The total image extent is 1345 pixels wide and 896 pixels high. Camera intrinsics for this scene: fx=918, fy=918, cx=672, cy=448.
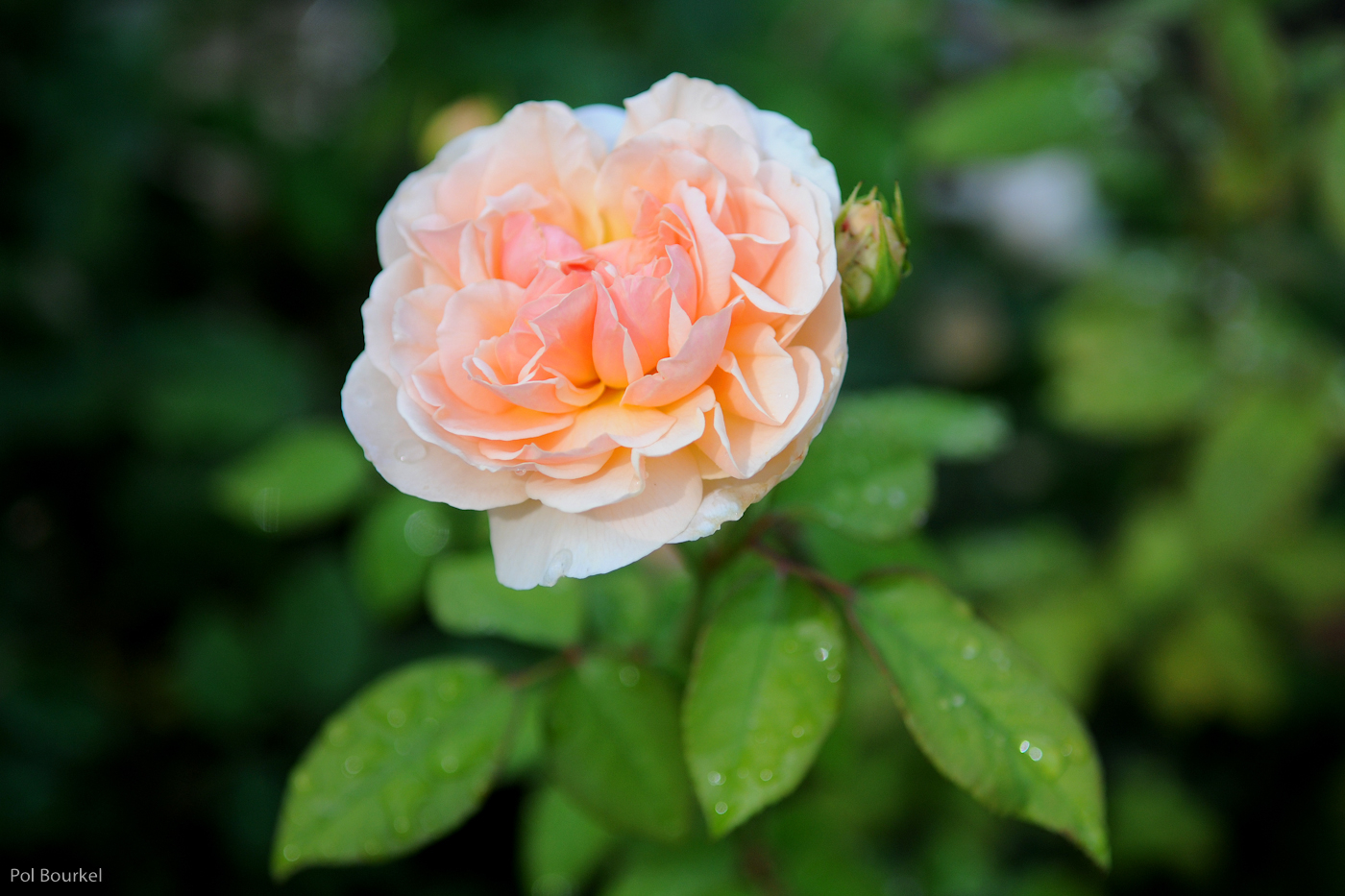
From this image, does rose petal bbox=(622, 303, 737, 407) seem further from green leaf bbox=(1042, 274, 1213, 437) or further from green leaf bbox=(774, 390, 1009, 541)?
green leaf bbox=(1042, 274, 1213, 437)

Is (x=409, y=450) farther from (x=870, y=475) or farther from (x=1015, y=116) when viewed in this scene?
(x=1015, y=116)

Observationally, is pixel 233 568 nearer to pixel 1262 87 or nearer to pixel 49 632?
pixel 49 632

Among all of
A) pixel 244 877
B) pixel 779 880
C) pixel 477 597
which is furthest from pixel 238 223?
pixel 779 880

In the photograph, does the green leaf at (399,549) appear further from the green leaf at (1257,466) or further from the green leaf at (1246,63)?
the green leaf at (1246,63)

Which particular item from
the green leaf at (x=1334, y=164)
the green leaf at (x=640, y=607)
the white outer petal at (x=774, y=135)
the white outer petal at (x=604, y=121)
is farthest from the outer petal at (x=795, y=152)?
the green leaf at (x=1334, y=164)

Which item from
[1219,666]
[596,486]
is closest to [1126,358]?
[1219,666]

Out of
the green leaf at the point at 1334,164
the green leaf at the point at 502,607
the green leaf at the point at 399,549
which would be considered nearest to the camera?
the green leaf at the point at 502,607
